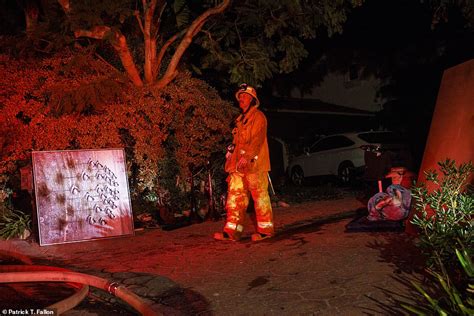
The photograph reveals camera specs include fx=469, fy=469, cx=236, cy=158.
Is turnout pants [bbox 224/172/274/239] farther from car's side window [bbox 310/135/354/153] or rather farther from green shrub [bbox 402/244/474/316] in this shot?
car's side window [bbox 310/135/354/153]

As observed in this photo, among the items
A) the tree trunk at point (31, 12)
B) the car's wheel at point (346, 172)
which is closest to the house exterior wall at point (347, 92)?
the car's wheel at point (346, 172)

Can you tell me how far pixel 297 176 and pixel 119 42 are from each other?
30.0ft

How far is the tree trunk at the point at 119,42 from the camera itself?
9.07 metres

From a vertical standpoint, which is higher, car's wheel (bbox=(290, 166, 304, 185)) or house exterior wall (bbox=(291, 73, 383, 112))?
house exterior wall (bbox=(291, 73, 383, 112))

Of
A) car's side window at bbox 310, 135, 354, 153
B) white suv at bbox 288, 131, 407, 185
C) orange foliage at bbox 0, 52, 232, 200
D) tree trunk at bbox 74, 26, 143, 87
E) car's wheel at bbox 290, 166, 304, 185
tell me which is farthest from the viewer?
car's wheel at bbox 290, 166, 304, 185

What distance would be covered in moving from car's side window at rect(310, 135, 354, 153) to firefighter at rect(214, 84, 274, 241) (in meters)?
7.72

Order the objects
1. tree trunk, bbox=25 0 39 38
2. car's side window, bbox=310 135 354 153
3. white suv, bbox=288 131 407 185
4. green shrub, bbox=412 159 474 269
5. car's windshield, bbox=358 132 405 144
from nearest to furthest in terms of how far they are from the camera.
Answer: green shrub, bbox=412 159 474 269 → tree trunk, bbox=25 0 39 38 → car's windshield, bbox=358 132 405 144 → white suv, bbox=288 131 407 185 → car's side window, bbox=310 135 354 153

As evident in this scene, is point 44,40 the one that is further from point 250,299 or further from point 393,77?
point 393,77

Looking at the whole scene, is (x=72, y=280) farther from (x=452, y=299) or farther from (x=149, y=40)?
(x=149, y=40)

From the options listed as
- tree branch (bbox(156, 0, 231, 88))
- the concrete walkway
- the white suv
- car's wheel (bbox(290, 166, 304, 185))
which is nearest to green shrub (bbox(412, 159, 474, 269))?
the concrete walkway

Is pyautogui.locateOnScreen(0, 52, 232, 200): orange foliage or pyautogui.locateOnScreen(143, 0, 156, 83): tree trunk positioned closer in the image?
pyautogui.locateOnScreen(0, 52, 232, 200): orange foliage

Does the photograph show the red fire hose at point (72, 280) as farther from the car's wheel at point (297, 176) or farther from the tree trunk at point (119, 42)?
the car's wheel at point (297, 176)

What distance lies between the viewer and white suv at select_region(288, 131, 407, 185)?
1319 centimetres

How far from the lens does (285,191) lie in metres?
13.1
